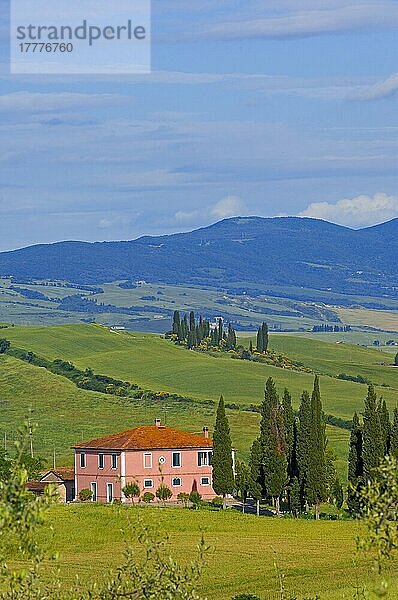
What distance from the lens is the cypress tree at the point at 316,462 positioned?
77.2m

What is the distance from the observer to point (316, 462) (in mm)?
78688

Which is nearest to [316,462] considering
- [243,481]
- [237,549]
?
[243,481]

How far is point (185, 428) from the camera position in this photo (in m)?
119

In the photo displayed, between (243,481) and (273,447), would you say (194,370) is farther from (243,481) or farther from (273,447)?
(273,447)

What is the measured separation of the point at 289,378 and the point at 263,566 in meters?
113

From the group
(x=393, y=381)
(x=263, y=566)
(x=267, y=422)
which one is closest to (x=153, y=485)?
(x=267, y=422)

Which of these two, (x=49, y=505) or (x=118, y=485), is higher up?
(x=49, y=505)

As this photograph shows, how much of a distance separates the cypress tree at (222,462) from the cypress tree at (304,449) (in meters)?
5.77

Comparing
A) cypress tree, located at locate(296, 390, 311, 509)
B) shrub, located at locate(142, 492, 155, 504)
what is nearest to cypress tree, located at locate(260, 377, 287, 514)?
cypress tree, located at locate(296, 390, 311, 509)

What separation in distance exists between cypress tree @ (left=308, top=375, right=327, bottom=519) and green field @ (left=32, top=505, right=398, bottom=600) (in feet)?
20.7

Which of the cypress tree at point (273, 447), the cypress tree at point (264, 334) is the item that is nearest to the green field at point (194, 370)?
the cypress tree at point (264, 334)

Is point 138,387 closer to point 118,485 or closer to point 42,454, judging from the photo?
point 42,454

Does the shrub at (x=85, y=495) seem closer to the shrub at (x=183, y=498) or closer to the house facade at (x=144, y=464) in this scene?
the house facade at (x=144, y=464)

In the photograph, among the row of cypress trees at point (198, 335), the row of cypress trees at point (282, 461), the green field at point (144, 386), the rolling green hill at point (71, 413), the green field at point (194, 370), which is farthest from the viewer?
the row of cypress trees at point (198, 335)
